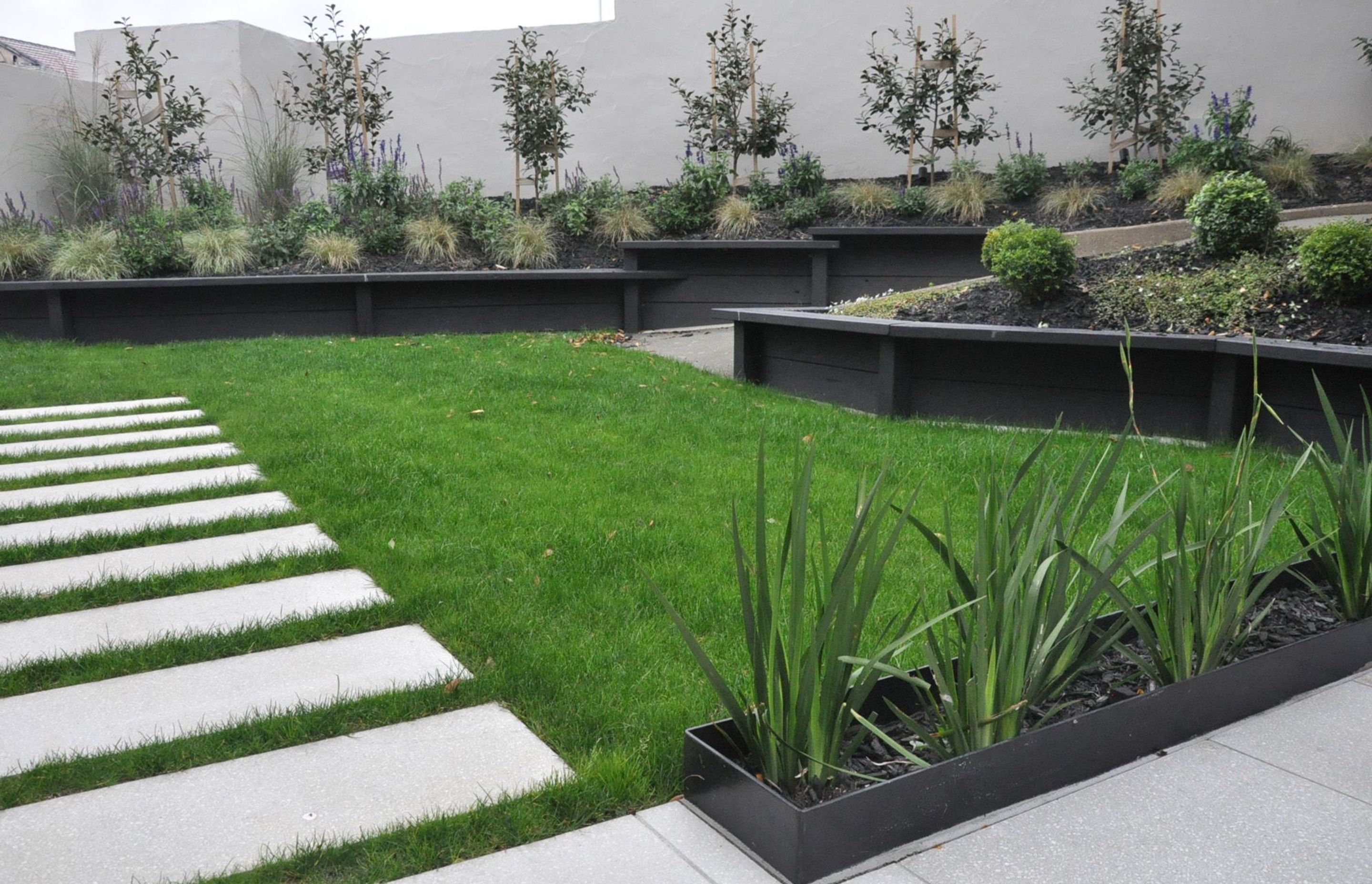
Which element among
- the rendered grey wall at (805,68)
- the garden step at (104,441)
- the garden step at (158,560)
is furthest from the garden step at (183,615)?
the rendered grey wall at (805,68)

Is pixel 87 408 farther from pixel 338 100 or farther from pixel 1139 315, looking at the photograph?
pixel 338 100

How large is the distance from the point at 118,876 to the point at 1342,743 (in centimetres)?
238

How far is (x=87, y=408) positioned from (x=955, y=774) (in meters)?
5.56

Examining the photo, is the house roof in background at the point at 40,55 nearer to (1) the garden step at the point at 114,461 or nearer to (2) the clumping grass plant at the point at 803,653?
(1) the garden step at the point at 114,461

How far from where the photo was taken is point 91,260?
27.1ft

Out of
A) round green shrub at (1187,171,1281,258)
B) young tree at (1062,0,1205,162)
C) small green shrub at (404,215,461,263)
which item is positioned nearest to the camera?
round green shrub at (1187,171,1281,258)

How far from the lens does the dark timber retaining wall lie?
4426mm

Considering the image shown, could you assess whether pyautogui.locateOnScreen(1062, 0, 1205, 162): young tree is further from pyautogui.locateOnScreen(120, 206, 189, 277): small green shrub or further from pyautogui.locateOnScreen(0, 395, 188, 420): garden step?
pyautogui.locateOnScreen(120, 206, 189, 277): small green shrub

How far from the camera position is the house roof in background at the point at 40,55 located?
12.9 meters

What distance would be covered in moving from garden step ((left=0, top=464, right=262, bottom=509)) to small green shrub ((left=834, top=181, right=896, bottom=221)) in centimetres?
678

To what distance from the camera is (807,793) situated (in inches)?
69.1

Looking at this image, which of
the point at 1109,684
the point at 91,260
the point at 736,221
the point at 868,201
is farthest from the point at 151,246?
the point at 1109,684

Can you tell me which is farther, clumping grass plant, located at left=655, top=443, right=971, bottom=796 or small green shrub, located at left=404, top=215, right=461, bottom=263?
small green shrub, located at left=404, top=215, right=461, bottom=263

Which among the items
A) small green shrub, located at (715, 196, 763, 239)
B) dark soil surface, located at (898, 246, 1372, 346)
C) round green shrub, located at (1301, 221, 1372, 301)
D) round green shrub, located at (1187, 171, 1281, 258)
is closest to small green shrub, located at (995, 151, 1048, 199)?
small green shrub, located at (715, 196, 763, 239)
